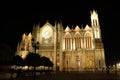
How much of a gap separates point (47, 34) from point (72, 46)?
11469mm

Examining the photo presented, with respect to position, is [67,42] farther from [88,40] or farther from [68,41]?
[88,40]

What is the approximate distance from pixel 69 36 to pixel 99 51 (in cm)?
1310

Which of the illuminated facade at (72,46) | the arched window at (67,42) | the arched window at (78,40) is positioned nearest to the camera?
the illuminated facade at (72,46)

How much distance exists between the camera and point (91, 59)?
54.2m

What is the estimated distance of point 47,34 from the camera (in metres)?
60.7

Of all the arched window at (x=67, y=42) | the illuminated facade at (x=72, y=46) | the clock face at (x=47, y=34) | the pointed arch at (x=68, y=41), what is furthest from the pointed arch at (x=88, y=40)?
the clock face at (x=47, y=34)

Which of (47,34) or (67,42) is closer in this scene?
(67,42)

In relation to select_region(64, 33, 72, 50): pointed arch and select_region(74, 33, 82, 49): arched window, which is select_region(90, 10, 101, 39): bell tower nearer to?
select_region(74, 33, 82, 49): arched window

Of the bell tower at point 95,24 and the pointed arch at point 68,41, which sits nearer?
the bell tower at point 95,24

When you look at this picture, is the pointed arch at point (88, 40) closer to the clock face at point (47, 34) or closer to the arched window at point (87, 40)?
the arched window at point (87, 40)

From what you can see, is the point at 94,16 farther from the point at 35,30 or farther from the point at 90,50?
the point at 35,30

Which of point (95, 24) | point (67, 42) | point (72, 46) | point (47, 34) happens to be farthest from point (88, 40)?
point (47, 34)

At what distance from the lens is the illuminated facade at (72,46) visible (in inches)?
2115

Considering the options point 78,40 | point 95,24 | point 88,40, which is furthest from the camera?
point 95,24
